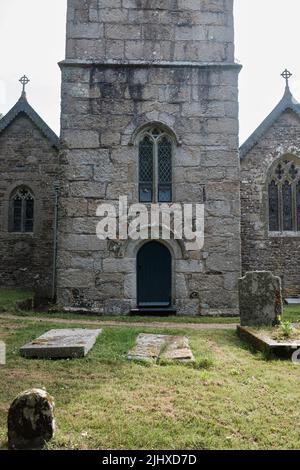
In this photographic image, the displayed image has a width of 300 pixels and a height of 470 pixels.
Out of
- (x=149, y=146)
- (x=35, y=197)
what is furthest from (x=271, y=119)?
(x=35, y=197)

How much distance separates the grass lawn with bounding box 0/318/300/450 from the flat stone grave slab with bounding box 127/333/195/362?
179 mm

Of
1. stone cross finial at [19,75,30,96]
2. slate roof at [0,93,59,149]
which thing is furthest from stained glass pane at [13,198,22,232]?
stone cross finial at [19,75,30,96]

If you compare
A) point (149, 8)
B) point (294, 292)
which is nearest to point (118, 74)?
point (149, 8)

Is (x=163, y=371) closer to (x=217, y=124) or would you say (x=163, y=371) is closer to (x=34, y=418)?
(x=34, y=418)

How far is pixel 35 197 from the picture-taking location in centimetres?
1578

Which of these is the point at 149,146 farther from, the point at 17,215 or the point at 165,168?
the point at 17,215

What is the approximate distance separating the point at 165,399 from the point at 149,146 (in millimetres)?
9377

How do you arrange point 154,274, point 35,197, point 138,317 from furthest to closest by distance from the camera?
1. point 35,197
2. point 154,274
3. point 138,317

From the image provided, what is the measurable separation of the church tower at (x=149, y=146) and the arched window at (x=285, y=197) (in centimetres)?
379

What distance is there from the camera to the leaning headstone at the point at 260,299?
7.90 meters

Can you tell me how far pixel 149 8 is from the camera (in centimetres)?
1259

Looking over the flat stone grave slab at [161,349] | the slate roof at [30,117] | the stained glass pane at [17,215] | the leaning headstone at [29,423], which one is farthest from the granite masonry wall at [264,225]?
the leaning headstone at [29,423]
